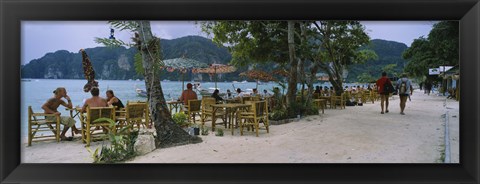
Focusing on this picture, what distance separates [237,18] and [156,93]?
2.48 m

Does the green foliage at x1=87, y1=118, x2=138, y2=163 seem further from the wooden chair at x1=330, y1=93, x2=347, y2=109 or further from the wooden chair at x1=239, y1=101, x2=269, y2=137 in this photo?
the wooden chair at x1=330, y1=93, x2=347, y2=109

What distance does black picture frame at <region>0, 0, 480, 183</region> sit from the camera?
3320 millimetres

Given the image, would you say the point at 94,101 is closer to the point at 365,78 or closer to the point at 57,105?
the point at 57,105

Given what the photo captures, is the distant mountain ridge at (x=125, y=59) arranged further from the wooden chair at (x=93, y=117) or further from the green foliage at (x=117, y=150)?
the green foliage at (x=117, y=150)

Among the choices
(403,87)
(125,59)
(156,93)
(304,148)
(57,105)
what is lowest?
(304,148)

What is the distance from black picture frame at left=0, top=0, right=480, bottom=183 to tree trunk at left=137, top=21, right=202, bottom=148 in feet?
6.10

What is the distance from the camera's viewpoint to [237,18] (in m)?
3.44

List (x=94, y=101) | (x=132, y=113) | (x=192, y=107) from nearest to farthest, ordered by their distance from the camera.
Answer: (x=94, y=101)
(x=132, y=113)
(x=192, y=107)

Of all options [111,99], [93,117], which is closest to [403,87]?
[111,99]

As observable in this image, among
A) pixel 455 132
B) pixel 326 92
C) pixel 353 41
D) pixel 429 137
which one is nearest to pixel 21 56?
pixel 429 137

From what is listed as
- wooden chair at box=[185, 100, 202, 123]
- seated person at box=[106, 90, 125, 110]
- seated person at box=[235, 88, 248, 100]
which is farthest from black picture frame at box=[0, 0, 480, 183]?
seated person at box=[235, 88, 248, 100]

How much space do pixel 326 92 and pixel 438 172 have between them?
1001 centimetres

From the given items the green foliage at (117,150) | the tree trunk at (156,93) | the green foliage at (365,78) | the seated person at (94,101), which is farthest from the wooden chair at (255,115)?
the green foliage at (365,78)

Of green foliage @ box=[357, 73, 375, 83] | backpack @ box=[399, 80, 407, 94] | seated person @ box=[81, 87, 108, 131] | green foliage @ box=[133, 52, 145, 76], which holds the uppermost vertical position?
green foliage @ box=[357, 73, 375, 83]
